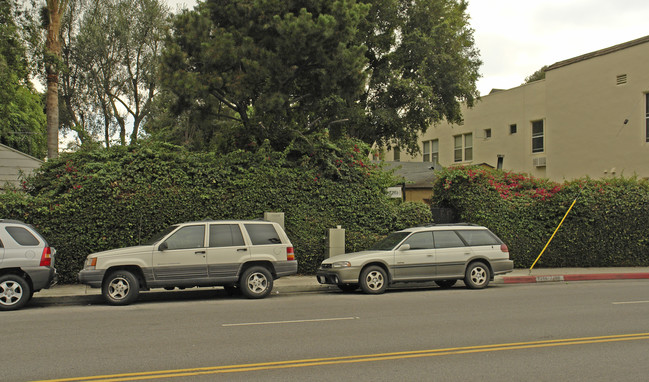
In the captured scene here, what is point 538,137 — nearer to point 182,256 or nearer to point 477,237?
point 477,237

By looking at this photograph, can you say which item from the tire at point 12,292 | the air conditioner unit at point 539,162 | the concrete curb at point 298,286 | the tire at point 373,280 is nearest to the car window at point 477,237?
the concrete curb at point 298,286

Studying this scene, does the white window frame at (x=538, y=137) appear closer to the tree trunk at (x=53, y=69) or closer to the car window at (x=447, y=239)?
the car window at (x=447, y=239)

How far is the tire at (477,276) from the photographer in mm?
13625

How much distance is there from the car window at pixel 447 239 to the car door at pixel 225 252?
480cm

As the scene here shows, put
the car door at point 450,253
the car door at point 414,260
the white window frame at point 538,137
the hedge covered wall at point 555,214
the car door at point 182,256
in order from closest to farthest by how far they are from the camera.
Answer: the car door at point 182,256, the car door at point 414,260, the car door at point 450,253, the hedge covered wall at point 555,214, the white window frame at point 538,137

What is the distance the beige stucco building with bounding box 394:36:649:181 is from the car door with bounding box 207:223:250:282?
15999 millimetres

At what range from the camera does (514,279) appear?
1564 centimetres

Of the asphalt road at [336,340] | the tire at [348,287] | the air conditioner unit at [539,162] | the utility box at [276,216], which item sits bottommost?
the asphalt road at [336,340]

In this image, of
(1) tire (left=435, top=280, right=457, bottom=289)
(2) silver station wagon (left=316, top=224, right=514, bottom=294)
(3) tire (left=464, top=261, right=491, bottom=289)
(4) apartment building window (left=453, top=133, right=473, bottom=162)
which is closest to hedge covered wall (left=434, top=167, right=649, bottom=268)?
(1) tire (left=435, top=280, right=457, bottom=289)

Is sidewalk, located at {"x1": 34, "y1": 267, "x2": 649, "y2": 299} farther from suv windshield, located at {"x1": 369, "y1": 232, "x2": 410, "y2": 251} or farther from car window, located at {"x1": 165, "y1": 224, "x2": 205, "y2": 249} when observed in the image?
car window, located at {"x1": 165, "y1": 224, "x2": 205, "y2": 249}

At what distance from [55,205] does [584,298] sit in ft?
42.0

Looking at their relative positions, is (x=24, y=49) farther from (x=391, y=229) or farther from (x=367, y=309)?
(x=367, y=309)

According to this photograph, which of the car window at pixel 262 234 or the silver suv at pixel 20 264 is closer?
the silver suv at pixel 20 264

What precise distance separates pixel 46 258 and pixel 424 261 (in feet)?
27.5
